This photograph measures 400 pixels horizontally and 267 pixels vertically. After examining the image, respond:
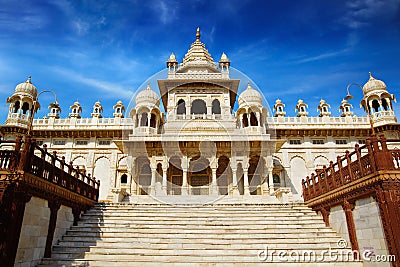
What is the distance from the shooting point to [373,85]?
1185 inches

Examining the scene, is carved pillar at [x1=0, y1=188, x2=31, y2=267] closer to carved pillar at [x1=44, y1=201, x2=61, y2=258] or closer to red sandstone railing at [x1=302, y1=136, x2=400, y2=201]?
carved pillar at [x1=44, y1=201, x2=61, y2=258]

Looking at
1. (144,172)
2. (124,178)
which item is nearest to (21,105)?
(124,178)

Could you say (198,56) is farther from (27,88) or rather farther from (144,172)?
(27,88)

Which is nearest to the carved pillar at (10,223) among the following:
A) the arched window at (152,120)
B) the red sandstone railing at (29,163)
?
the red sandstone railing at (29,163)

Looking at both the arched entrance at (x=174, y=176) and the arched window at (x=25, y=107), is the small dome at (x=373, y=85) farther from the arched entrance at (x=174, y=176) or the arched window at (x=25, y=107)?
the arched window at (x=25, y=107)

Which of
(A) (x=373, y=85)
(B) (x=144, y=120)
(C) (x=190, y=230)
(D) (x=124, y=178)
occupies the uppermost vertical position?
(A) (x=373, y=85)

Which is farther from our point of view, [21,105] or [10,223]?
[21,105]

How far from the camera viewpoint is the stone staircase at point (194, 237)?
991cm

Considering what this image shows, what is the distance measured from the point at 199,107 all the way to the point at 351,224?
68.8 feet

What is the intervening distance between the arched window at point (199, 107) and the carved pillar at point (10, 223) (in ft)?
71.5

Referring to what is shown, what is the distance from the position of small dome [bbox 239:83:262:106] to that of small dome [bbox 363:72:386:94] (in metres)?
→ 12.3

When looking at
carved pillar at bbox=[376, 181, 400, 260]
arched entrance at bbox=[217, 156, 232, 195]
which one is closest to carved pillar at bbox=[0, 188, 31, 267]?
carved pillar at bbox=[376, 181, 400, 260]

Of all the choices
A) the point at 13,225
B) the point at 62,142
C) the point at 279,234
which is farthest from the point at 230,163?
the point at 62,142

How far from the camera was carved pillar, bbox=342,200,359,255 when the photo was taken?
10195 mm
